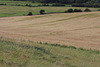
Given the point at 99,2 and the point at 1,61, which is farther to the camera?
the point at 99,2

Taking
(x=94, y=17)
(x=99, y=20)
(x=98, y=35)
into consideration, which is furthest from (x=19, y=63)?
(x=94, y=17)

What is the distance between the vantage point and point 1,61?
26.8ft

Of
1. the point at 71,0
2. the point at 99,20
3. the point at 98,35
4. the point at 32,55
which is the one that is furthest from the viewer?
the point at 71,0

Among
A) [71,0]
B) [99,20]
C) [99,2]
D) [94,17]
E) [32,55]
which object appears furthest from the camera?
[71,0]

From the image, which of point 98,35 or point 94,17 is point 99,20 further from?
point 98,35

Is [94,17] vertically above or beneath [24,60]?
beneath

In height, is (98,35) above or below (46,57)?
below

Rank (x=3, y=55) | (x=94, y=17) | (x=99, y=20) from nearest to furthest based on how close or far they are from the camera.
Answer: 1. (x=3, y=55)
2. (x=99, y=20)
3. (x=94, y=17)

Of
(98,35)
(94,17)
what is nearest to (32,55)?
(98,35)

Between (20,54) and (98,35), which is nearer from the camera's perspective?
(20,54)

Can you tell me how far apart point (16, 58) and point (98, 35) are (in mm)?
18333

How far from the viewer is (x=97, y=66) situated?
8.27 m

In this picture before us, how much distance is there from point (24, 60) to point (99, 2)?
212 feet

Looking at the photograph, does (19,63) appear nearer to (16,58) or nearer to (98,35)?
(16,58)
